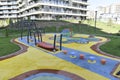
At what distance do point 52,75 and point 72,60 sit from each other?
12.4 feet

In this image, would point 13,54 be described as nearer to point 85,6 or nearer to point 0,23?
point 0,23

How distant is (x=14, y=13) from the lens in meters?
84.4

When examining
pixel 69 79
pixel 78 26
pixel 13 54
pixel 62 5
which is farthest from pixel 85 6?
pixel 69 79

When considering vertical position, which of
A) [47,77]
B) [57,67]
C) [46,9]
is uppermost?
[46,9]

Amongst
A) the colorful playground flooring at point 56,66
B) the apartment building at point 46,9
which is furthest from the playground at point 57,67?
the apartment building at point 46,9

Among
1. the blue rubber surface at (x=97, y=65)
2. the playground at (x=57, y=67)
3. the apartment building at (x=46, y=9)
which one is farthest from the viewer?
the apartment building at (x=46, y=9)

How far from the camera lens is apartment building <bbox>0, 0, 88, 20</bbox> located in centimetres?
5350

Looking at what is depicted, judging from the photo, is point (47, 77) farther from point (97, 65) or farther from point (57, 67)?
point (97, 65)

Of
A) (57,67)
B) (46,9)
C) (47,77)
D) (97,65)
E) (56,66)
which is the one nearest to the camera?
(47,77)

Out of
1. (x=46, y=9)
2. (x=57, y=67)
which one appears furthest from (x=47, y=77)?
(x=46, y=9)

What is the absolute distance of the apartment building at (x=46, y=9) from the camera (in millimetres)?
53500

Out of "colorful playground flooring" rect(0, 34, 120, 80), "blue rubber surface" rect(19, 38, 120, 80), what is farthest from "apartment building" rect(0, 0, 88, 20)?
"blue rubber surface" rect(19, 38, 120, 80)

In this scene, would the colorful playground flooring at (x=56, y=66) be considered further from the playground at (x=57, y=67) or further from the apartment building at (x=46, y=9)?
the apartment building at (x=46, y=9)

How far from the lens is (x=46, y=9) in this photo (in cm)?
Result: 5322
